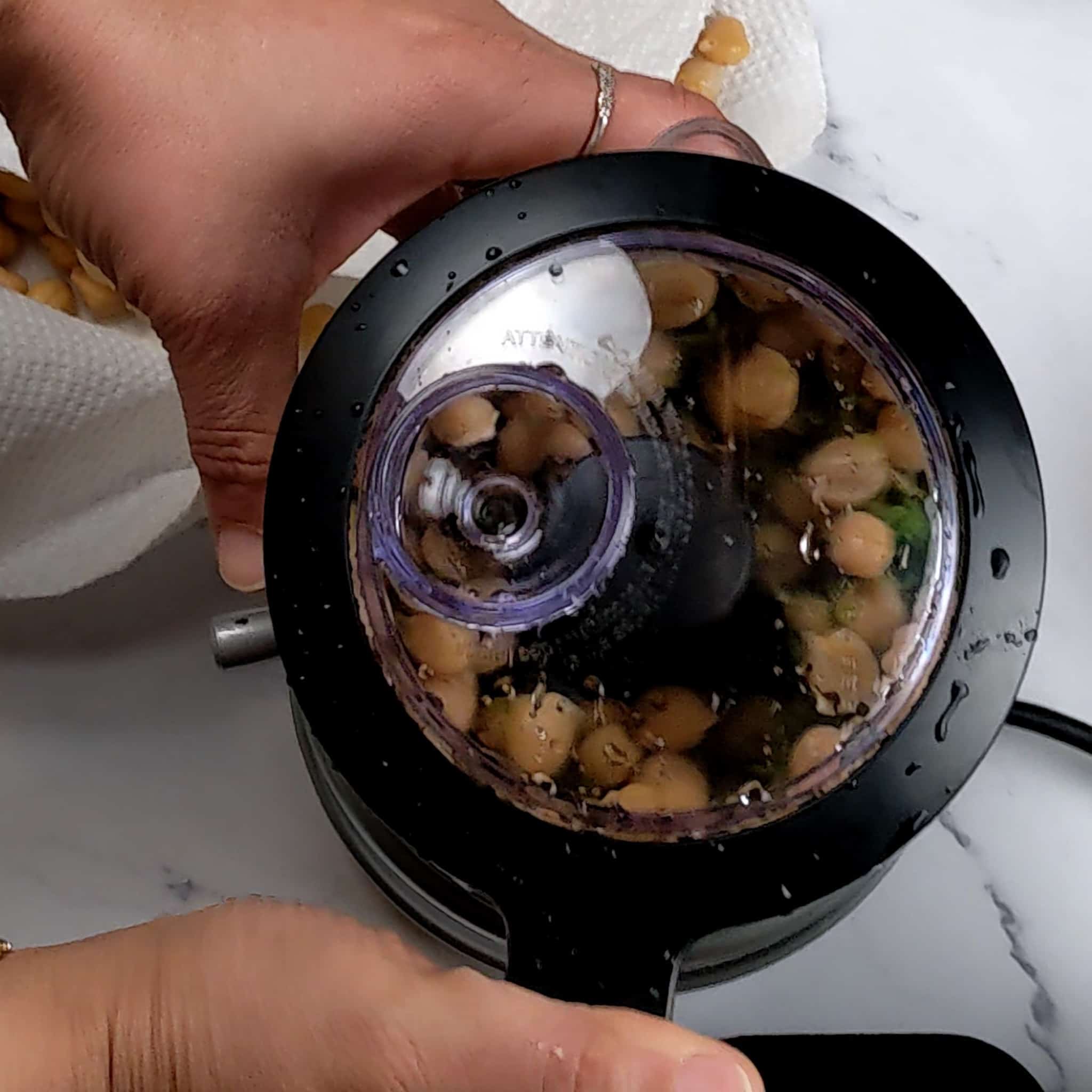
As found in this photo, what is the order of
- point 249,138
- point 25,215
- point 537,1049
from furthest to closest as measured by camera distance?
point 25,215 → point 249,138 → point 537,1049

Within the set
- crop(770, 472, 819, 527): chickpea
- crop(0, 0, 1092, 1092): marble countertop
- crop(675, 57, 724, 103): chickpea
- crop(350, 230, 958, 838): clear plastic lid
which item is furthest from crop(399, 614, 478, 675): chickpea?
crop(675, 57, 724, 103): chickpea

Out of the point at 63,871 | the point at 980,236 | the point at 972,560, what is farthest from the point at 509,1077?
the point at 980,236

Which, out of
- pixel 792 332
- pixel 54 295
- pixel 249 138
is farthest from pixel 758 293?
pixel 54 295

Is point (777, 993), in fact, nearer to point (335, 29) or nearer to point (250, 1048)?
point (250, 1048)

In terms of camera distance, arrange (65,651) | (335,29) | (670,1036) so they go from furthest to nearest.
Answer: (65,651) < (335,29) < (670,1036)

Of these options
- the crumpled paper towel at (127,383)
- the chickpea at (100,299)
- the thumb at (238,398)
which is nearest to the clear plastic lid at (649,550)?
the thumb at (238,398)

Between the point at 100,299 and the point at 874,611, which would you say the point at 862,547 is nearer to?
the point at 874,611
